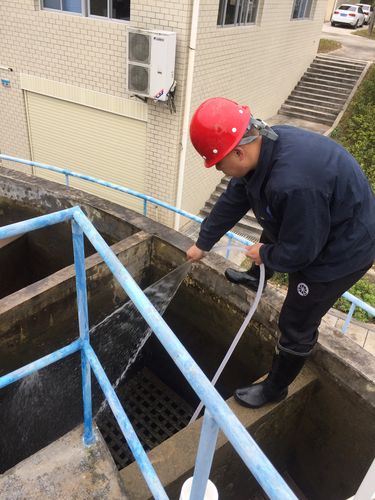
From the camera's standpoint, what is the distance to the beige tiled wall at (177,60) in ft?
25.7

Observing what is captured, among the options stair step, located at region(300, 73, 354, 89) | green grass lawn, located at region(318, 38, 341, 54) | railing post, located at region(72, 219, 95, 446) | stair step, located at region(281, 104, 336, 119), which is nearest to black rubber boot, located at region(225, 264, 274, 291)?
railing post, located at region(72, 219, 95, 446)

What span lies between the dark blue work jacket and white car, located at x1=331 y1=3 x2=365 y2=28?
36.5 m

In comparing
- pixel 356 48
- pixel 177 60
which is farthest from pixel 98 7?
pixel 356 48

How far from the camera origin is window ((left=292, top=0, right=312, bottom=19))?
42.4ft

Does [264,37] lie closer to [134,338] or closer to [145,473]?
[134,338]

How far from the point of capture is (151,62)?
761 cm

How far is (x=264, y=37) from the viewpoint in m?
10.9

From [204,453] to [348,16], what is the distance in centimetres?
3828

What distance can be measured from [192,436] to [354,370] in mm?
1320

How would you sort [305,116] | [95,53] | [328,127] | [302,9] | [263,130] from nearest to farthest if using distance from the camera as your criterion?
[263,130] → [95,53] → [302,9] → [328,127] → [305,116]

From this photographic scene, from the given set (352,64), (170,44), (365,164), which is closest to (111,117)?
(170,44)

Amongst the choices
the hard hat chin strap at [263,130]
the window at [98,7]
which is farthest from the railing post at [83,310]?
the window at [98,7]

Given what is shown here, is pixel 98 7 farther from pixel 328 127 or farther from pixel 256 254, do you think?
pixel 328 127

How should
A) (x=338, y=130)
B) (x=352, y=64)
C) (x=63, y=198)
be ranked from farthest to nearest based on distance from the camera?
(x=352, y=64) < (x=338, y=130) < (x=63, y=198)
